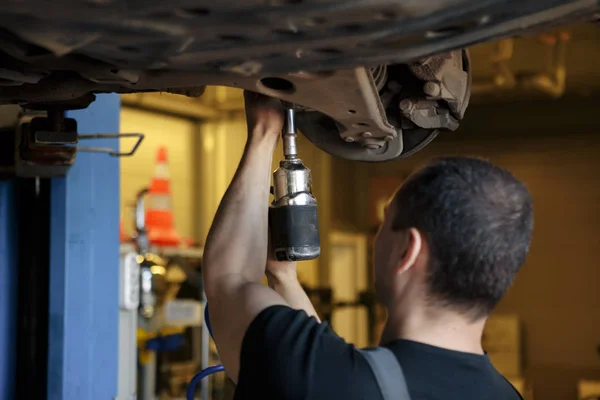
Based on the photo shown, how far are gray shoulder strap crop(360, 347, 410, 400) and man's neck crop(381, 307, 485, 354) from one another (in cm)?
6

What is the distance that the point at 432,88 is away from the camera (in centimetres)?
147

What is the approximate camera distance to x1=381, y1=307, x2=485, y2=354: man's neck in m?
1.10

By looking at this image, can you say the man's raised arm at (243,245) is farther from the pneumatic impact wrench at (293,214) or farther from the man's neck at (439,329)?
the man's neck at (439,329)

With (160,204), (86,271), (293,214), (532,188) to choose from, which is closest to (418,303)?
(293,214)

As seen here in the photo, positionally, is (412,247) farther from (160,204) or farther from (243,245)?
(160,204)

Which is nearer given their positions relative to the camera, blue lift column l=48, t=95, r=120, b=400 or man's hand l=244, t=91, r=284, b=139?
man's hand l=244, t=91, r=284, b=139

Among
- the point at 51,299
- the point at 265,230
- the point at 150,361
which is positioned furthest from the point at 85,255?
the point at 150,361

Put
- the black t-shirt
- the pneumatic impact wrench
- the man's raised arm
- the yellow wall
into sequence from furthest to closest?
the yellow wall, the pneumatic impact wrench, the man's raised arm, the black t-shirt

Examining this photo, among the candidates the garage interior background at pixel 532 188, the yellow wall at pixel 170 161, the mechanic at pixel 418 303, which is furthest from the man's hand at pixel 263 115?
the garage interior background at pixel 532 188

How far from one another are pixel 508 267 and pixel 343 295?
6.48 m

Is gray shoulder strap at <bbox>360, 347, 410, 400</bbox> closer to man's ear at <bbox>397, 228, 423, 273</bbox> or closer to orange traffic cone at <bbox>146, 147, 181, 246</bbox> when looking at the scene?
man's ear at <bbox>397, 228, 423, 273</bbox>

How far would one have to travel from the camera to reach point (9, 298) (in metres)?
2.19

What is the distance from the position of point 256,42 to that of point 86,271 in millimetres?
1309

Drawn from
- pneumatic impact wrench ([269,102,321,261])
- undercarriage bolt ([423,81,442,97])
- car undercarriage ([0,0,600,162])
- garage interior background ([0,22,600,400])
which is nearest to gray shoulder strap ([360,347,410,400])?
pneumatic impact wrench ([269,102,321,261])
